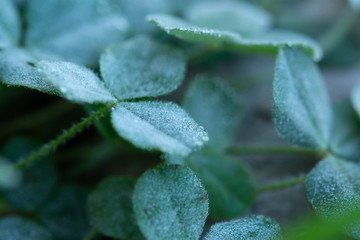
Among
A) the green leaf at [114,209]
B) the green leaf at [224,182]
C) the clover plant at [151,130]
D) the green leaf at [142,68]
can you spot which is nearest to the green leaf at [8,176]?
the clover plant at [151,130]

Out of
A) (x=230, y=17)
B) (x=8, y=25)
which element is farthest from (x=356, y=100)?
(x=8, y=25)

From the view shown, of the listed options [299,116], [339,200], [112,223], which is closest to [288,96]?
[299,116]

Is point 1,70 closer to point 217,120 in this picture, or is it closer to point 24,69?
point 24,69

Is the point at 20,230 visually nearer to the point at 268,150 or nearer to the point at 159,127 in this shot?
the point at 159,127

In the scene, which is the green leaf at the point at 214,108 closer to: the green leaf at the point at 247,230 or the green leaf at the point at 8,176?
the green leaf at the point at 247,230

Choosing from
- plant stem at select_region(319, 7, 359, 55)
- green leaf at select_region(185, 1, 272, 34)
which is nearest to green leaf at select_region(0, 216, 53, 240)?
green leaf at select_region(185, 1, 272, 34)

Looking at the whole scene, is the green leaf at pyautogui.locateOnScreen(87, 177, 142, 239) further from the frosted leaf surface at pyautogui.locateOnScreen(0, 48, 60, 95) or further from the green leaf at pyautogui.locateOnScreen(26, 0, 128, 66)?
the green leaf at pyautogui.locateOnScreen(26, 0, 128, 66)
